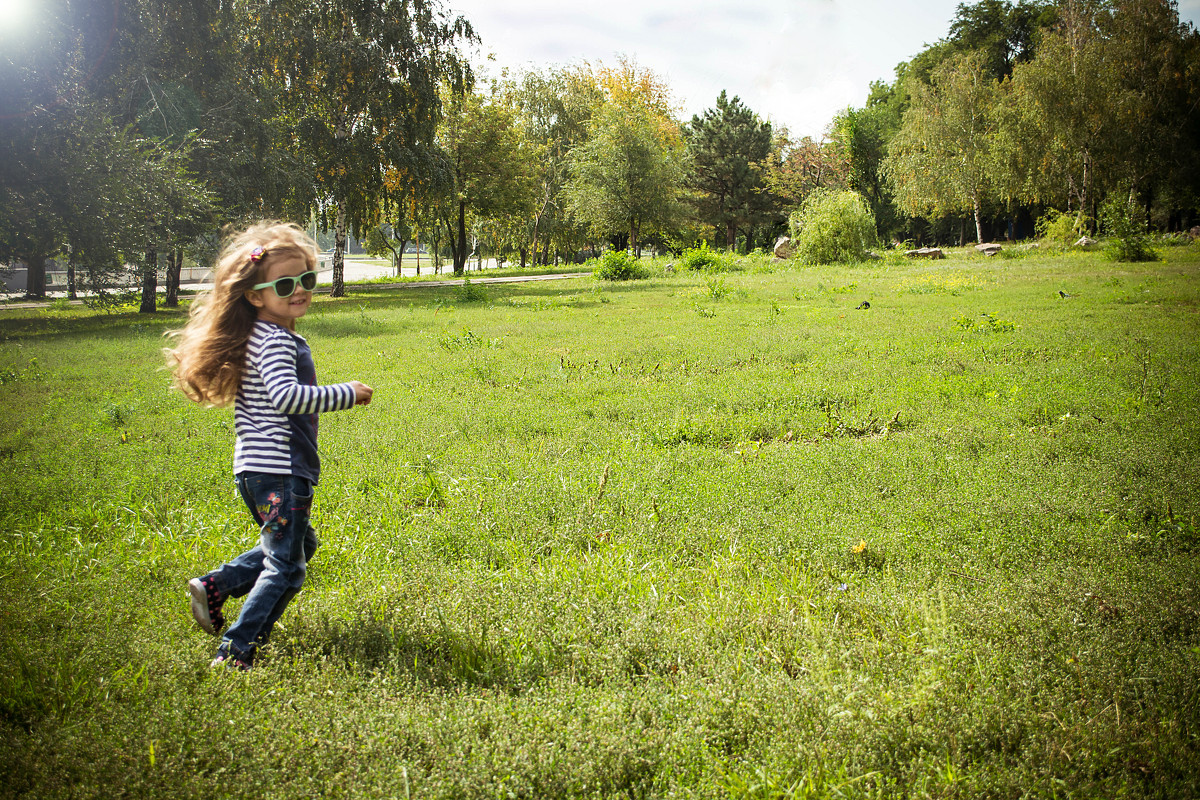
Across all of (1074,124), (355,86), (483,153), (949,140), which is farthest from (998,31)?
(355,86)

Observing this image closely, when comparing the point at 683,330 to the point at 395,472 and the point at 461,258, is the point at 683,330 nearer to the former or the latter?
the point at 395,472

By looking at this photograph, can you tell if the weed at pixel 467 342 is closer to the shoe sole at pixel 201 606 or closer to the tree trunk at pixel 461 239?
the shoe sole at pixel 201 606

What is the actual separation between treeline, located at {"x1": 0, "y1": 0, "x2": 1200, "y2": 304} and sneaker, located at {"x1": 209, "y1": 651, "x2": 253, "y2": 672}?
55.9ft

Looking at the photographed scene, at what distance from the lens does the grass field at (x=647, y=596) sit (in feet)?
7.38

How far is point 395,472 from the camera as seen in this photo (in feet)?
16.8

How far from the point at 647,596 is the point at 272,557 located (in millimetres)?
1760

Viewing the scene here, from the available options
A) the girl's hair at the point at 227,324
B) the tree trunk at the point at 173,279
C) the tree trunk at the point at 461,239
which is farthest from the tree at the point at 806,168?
the girl's hair at the point at 227,324

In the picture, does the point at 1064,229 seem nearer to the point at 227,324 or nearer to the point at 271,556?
the point at 227,324

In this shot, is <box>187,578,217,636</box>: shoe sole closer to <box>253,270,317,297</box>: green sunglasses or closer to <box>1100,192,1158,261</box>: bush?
<box>253,270,317,297</box>: green sunglasses

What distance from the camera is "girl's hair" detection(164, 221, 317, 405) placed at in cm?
296

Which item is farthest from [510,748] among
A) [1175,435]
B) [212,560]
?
[1175,435]

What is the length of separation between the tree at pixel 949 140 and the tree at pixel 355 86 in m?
31.4

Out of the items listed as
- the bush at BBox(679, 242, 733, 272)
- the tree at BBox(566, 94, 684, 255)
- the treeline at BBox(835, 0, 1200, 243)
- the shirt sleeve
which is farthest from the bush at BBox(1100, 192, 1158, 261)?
the shirt sleeve

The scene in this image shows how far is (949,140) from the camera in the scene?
137 feet
